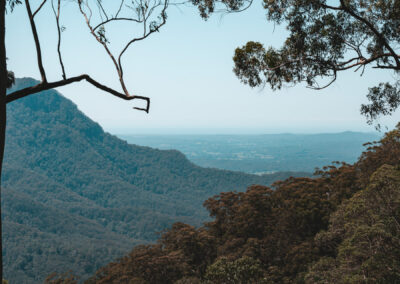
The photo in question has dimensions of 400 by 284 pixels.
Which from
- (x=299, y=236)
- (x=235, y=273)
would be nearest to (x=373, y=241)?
(x=235, y=273)

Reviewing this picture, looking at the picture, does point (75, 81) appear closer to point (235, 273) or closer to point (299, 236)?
point (235, 273)

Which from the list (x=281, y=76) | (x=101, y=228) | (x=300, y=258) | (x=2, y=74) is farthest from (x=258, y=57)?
(x=101, y=228)

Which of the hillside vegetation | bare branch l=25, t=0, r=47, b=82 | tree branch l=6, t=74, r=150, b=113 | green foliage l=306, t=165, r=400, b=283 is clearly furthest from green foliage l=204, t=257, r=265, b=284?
bare branch l=25, t=0, r=47, b=82

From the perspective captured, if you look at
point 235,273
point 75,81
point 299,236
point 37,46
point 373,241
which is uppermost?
point 37,46

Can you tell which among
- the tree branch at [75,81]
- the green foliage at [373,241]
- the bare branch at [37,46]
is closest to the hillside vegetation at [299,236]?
the green foliage at [373,241]

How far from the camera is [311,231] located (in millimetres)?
17234

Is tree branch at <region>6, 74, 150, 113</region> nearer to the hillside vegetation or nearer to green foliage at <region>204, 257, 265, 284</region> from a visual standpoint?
the hillside vegetation

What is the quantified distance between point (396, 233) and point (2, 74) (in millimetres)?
8476

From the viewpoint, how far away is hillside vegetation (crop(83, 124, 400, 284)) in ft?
25.2

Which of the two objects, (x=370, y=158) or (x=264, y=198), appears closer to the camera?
(x=370, y=158)

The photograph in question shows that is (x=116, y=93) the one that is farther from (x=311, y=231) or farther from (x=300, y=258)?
(x=311, y=231)

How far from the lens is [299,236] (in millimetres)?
17266

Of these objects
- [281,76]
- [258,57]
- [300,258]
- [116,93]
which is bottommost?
[300,258]

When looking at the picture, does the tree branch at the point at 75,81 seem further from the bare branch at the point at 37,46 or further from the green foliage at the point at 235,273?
the green foliage at the point at 235,273
